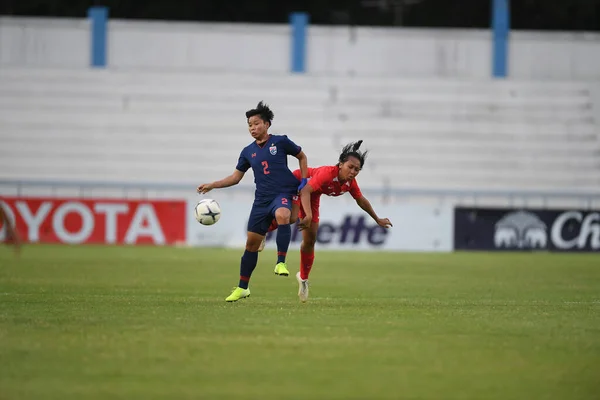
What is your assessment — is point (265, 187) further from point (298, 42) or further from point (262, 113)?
point (298, 42)

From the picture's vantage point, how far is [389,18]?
175 feet

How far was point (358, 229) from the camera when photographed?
32781 mm

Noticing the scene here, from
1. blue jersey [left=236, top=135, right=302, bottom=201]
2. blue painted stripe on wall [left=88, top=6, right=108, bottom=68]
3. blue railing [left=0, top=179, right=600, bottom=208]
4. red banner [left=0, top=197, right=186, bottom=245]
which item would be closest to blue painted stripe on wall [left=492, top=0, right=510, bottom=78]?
blue railing [left=0, top=179, right=600, bottom=208]

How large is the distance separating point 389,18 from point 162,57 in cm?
1483

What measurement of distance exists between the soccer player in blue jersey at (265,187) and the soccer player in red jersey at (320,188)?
164 mm

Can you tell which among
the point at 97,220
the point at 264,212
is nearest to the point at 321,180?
the point at 264,212

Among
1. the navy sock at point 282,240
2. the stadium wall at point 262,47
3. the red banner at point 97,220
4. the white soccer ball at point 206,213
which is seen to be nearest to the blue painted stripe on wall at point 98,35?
the stadium wall at point 262,47

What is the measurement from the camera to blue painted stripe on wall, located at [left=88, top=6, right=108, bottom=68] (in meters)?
41.3

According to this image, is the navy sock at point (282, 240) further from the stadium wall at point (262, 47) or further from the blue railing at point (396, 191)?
the stadium wall at point (262, 47)

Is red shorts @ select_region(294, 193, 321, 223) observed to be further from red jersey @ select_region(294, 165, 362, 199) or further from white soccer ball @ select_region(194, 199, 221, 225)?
white soccer ball @ select_region(194, 199, 221, 225)

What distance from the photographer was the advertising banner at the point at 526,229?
32531 mm

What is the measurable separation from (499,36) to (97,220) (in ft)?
59.3

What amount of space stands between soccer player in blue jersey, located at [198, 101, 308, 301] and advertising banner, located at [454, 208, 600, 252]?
19.4 meters

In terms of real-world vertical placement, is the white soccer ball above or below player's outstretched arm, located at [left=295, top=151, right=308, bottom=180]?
below
